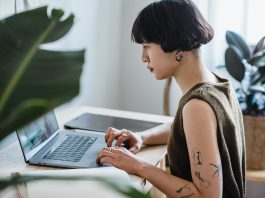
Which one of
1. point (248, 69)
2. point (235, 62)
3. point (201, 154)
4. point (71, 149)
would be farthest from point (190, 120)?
point (248, 69)

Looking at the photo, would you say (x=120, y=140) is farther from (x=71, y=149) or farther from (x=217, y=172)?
(x=217, y=172)

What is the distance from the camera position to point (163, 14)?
1274mm

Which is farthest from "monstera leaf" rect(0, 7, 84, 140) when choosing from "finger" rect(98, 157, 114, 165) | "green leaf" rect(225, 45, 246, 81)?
"green leaf" rect(225, 45, 246, 81)

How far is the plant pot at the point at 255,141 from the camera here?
209 cm

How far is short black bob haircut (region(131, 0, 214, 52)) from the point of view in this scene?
1.26 m

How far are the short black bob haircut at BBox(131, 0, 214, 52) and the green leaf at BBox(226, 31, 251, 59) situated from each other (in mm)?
882

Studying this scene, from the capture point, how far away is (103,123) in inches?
66.6

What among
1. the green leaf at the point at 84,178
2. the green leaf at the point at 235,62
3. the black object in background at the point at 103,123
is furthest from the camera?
the green leaf at the point at 235,62

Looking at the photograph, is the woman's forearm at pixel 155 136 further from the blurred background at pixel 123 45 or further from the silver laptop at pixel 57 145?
the blurred background at pixel 123 45

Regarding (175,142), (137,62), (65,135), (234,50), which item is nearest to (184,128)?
(175,142)

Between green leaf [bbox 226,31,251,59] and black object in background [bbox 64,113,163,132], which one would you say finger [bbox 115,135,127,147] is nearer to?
black object in background [bbox 64,113,163,132]

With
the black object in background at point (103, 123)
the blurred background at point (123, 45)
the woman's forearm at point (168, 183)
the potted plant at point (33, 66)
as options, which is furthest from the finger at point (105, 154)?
the blurred background at point (123, 45)

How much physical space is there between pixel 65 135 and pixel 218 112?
1.94ft

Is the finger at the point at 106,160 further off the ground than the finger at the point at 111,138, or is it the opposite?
the finger at the point at 106,160
